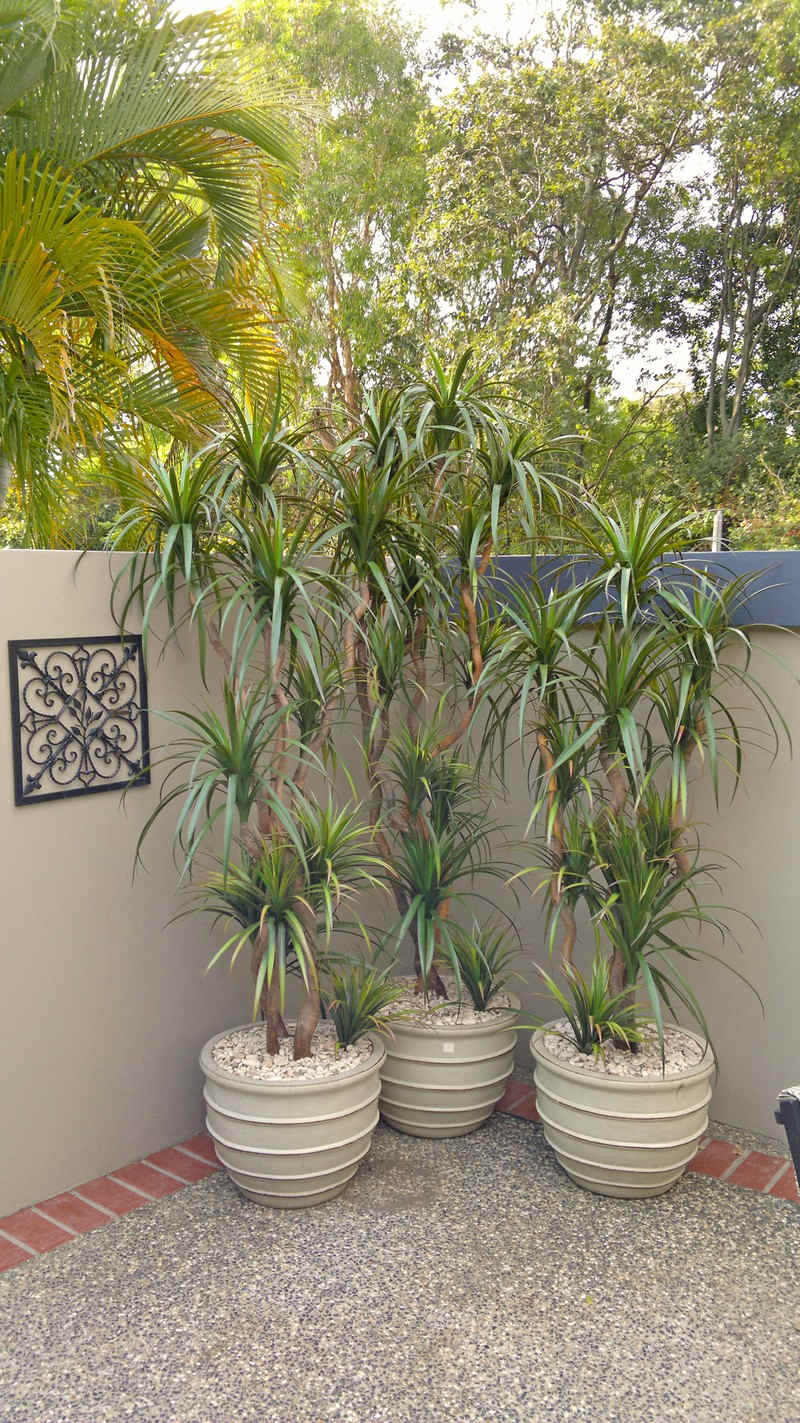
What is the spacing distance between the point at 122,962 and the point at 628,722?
5.41 feet

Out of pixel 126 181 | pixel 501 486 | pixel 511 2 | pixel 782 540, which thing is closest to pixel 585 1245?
pixel 501 486

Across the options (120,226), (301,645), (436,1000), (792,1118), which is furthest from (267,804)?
(120,226)

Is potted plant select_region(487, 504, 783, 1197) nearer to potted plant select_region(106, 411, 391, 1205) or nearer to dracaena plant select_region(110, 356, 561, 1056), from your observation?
dracaena plant select_region(110, 356, 561, 1056)

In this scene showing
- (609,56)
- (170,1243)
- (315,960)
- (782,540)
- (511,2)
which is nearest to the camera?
(170,1243)

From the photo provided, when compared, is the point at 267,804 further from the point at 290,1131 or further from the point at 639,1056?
the point at 639,1056

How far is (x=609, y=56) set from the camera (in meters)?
14.9

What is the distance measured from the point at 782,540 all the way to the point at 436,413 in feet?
18.6

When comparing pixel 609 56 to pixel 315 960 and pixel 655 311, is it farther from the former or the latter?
pixel 315 960

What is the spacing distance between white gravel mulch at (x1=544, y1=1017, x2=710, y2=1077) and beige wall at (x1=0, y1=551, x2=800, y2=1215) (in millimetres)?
358

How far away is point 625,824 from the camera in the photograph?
129 inches

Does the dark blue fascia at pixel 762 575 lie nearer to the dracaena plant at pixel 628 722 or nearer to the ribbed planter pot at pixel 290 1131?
the dracaena plant at pixel 628 722

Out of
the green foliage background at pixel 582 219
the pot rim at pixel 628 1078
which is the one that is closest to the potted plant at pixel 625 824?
the pot rim at pixel 628 1078

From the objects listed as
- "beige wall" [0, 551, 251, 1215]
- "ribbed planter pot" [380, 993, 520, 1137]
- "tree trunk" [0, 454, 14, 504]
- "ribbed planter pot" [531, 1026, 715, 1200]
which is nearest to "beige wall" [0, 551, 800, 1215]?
"beige wall" [0, 551, 251, 1215]

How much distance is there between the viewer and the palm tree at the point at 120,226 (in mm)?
4095
